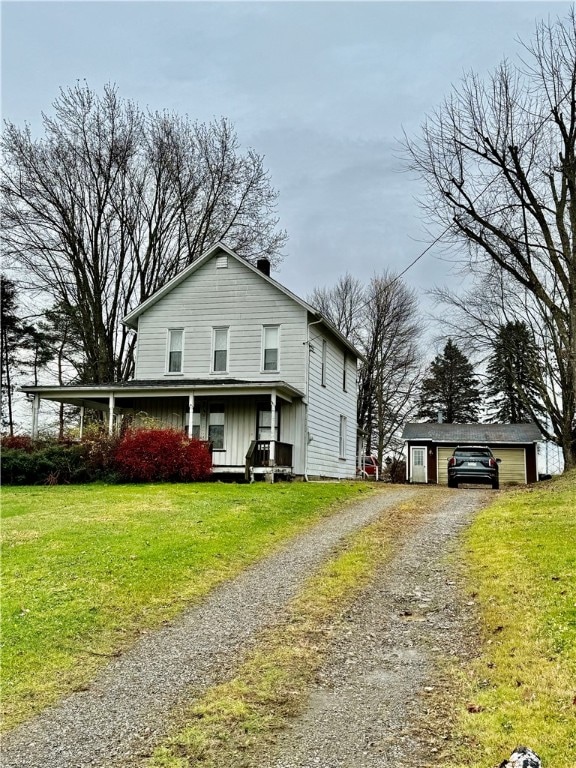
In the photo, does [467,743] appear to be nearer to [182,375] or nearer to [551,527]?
[551,527]

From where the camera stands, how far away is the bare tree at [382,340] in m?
39.8

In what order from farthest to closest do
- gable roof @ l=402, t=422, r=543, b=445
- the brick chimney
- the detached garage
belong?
gable roof @ l=402, t=422, r=543, b=445
the detached garage
the brick chimney

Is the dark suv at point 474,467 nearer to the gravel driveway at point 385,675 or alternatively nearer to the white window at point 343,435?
the white window at point 343,435

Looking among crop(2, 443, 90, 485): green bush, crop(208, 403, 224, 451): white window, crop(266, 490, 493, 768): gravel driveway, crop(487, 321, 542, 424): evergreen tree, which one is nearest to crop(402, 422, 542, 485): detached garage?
crop(487, 321, 542, 424): evergreen tree

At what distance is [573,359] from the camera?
16.7m

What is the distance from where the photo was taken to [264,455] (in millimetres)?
19734

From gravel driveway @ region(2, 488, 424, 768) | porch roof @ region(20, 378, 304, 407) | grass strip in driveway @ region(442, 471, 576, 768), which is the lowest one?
gravel driveway @ region(2, 488, 424, 768)

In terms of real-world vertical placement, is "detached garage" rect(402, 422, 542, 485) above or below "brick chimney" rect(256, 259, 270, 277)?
below

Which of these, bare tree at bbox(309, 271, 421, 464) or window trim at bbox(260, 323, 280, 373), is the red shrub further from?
bare tree at bbox(309, 271, 421, 464)

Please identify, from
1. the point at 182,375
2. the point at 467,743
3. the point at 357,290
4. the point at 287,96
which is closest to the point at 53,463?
the point at 182,375

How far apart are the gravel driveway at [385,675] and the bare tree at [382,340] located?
31.9 meters

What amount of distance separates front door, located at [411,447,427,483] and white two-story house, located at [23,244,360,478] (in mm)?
11587

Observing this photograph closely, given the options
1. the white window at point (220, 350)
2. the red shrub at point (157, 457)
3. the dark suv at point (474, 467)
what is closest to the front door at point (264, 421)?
the white window at point (220, 350)

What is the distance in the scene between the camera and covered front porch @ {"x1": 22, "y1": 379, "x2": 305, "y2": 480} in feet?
65.1
